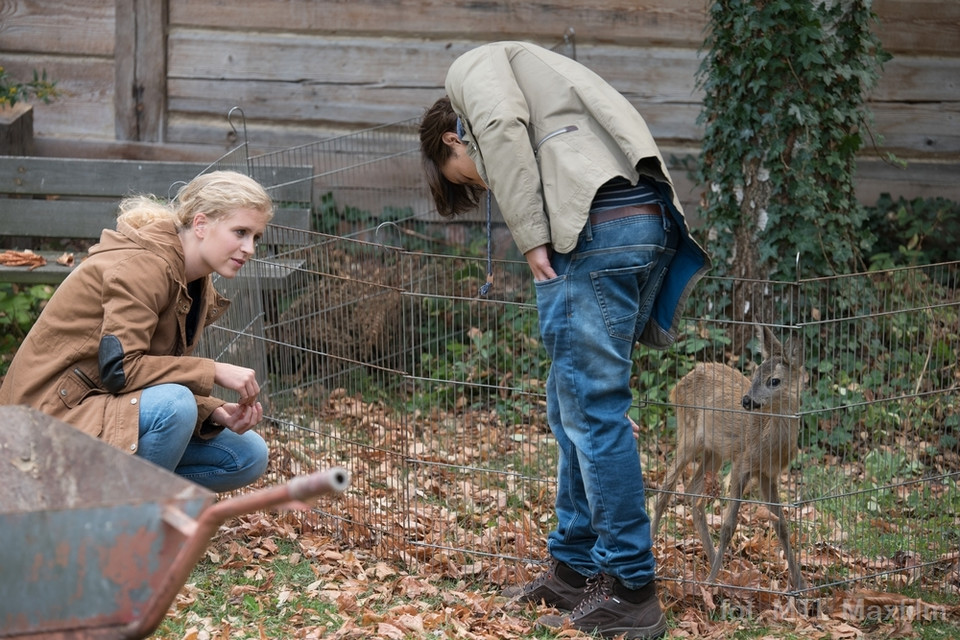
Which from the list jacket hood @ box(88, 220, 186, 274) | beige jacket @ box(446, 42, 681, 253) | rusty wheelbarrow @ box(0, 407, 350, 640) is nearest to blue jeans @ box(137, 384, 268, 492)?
jacket hood @ box(88, 220, 186, 274)

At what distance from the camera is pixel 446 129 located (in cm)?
397

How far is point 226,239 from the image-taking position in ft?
12.0

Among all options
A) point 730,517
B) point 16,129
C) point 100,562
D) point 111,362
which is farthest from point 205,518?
point 16,129

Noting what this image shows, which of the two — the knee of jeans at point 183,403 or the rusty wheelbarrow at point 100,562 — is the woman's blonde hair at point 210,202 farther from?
the rusty wheelbarrow at point 100,562

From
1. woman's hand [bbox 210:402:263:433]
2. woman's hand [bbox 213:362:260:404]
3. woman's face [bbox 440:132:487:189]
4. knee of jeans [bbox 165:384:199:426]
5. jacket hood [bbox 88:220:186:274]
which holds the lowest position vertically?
woman's hand [bbox 210:402:263:433]

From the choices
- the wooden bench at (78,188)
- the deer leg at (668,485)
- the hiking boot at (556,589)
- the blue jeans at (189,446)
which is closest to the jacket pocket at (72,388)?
the blue jeans at (189,446)

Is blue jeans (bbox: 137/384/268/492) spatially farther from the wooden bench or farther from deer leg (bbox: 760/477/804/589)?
the wooden bench

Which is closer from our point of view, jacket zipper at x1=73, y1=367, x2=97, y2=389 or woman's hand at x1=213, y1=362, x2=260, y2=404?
jacket zipper at x1=73, y1=367, x2=97, y2=389

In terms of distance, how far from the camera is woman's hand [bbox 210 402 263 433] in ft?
12.6

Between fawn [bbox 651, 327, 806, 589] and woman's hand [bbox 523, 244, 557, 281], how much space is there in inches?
36.4

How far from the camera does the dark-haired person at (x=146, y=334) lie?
136 inches

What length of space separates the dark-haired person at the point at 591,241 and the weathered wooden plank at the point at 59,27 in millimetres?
5600

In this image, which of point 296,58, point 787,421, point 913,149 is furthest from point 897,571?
point 296,58

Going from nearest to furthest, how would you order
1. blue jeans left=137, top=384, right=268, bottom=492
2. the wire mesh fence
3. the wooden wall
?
1. blue jeans left=137, top=384, right=268, bottom=492
2. the wire mesh fence
3. the wooden wall
